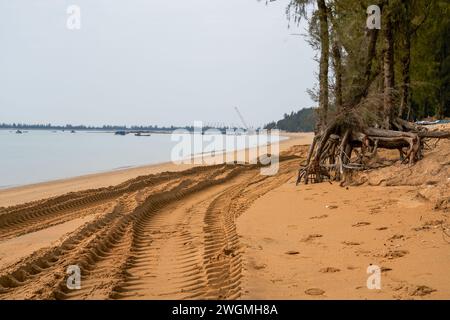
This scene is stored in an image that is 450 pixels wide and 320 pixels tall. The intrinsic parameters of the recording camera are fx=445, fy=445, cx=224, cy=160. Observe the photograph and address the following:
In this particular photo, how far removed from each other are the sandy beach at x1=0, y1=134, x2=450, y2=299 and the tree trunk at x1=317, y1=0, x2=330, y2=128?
12.0 feet

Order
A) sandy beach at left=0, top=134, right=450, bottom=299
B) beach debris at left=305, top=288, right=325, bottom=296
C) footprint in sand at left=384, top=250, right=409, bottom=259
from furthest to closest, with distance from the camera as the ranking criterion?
footprint in sand at left=384, top=250, right=409, bottom=259
sandy beach at left=0, top=134, right=450, bottom=299
beach debris at left=305, top=288, right=325, bottom=296

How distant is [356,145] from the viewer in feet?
38.9

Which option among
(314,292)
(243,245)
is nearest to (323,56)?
(243,245)

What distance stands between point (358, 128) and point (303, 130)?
138 metres

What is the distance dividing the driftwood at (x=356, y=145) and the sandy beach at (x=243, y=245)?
720mm

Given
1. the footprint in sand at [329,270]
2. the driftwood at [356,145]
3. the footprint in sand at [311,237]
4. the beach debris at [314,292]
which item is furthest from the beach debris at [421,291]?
the driftwood at [356,145]

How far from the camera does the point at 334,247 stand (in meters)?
5.83

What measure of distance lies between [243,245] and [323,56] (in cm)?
1106

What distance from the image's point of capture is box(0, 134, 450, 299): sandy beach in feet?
14.9

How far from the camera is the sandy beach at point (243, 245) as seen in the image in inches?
179

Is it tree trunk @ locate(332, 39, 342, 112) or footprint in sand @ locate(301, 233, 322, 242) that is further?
tree trunk @ locate(332, 39, 342, 112)
